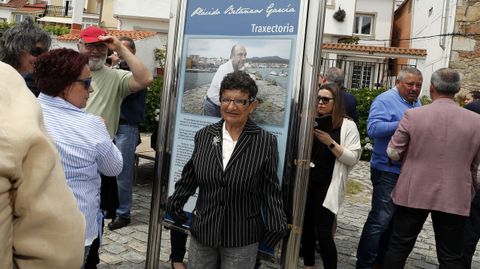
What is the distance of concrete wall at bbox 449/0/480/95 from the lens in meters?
14.3

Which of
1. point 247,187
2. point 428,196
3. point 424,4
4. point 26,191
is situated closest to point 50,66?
point 247,187

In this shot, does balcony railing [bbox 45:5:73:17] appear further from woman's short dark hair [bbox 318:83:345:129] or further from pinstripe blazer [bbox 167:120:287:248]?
pinstripe blazer [bbox 167:120:287:248]

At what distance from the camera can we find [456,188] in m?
3.28

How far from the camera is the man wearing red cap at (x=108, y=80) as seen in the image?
11.1ft

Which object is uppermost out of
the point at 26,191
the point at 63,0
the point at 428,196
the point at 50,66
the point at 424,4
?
the point at 63,0

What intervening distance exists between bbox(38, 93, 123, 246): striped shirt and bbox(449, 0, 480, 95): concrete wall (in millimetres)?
14255

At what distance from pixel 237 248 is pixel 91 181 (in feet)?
3.03

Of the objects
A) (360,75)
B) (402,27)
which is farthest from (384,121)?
(402,27)

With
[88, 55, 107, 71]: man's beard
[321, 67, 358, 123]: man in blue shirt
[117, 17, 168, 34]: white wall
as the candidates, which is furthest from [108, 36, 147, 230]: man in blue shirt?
[117, 17, 168, 34]: white wall

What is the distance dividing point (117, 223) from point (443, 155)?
10.9 feet

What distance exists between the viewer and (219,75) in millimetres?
2984

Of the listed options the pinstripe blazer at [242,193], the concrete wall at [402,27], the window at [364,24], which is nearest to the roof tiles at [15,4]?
the window at [364,24]

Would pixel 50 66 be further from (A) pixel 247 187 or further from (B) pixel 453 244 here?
(B) pixel 453 244

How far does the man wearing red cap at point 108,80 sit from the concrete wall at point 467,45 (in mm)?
13113
